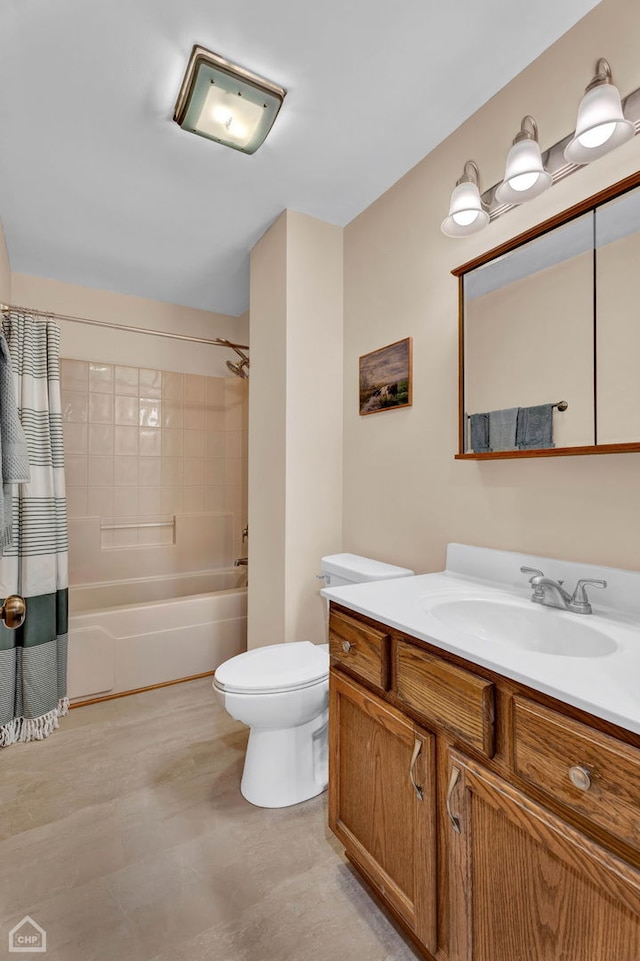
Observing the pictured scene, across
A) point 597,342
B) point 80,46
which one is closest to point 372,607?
point 597,342

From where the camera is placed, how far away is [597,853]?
685mm

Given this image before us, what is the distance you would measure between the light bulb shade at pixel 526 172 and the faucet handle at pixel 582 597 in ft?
3.43

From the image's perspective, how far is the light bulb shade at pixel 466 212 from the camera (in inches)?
55.8

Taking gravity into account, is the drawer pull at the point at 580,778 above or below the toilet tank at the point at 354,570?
below

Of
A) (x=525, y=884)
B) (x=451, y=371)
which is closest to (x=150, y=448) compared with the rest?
(x=451, y=371)

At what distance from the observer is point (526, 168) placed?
48.1 inches

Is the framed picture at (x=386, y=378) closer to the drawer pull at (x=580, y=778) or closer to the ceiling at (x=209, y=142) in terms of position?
the ceiling at (x=209, y=142)

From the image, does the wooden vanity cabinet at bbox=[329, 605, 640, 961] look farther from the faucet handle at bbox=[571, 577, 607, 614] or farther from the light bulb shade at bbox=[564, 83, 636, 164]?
the light bulb shade at bbox=[564, 83, 636, 164]

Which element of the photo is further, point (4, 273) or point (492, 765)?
point (4, 273)

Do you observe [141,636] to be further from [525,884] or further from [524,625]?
[525,884]

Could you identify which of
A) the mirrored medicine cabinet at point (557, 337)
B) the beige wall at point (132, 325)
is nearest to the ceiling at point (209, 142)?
the beige wall at point (132, 325)

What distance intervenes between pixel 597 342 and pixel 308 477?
1.27m

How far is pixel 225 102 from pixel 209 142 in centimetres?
24

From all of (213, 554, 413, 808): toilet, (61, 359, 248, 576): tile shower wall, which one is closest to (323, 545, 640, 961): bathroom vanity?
(213, 554, 413, 808): toilet
